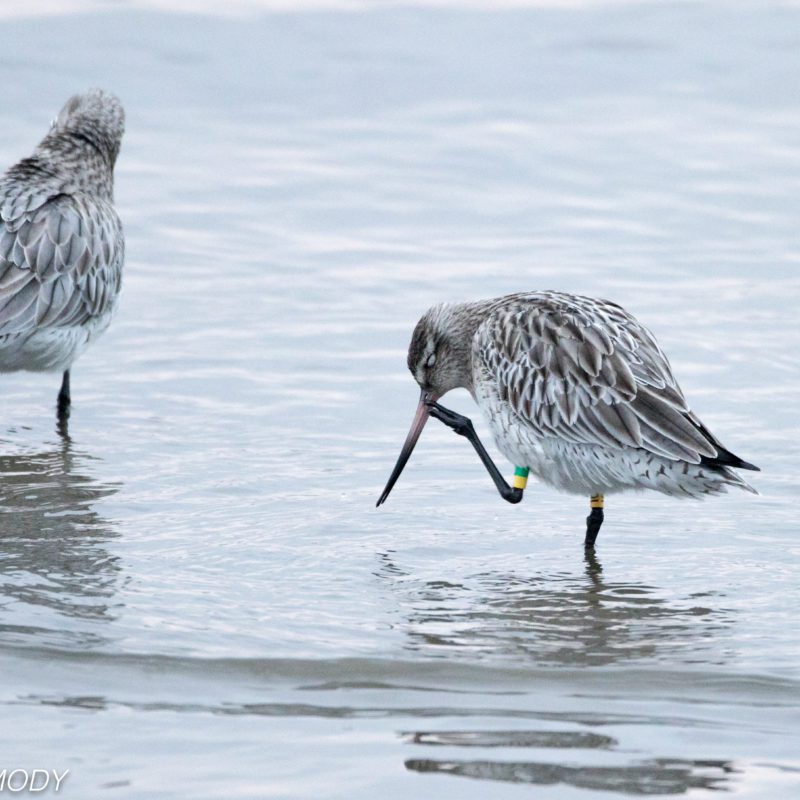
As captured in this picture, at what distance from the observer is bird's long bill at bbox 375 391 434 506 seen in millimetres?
7828

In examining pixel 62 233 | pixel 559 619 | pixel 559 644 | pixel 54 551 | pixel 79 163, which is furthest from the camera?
pixel 79 163

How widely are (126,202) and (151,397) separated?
3524 mm

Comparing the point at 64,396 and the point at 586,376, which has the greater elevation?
the point at 586,376

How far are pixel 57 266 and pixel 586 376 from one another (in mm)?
3210

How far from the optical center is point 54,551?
7000mm

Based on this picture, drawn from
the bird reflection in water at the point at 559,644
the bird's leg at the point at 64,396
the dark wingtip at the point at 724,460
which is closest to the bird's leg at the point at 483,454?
the bird reflection in water at the point at 559,644

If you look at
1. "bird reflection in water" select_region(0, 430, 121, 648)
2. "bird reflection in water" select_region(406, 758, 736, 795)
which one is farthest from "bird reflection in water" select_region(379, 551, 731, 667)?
"bird reflection in water" select_region(0, 430, 121, 648)

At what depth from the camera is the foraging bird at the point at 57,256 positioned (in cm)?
896

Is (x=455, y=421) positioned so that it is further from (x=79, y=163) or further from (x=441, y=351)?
(x=79, y=163)

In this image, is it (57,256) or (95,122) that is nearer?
(57,256)

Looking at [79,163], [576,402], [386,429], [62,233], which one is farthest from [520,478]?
[79,163]

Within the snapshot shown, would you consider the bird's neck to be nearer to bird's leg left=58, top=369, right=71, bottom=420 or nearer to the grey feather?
the grey feather

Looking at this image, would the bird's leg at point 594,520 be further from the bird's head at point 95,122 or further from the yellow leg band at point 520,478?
the bird's head at point 95,122

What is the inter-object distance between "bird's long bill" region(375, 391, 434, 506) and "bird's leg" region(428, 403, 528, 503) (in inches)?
1.6
